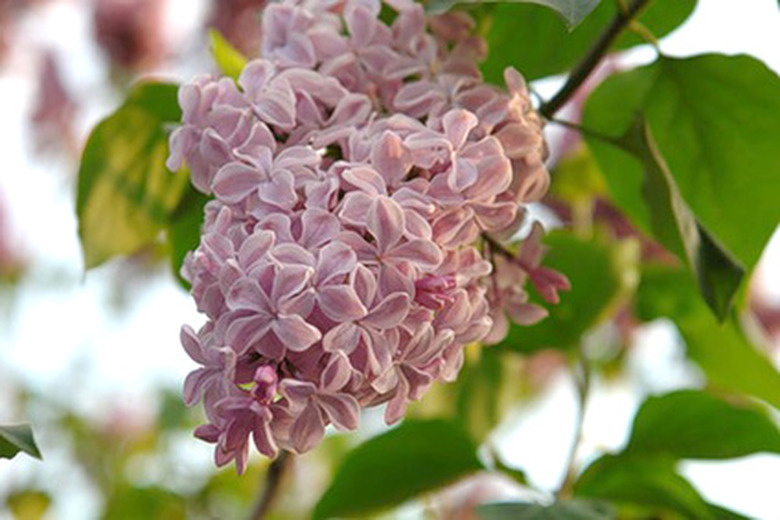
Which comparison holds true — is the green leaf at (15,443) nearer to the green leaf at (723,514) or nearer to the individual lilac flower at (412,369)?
the individual lilac flower at (412,369)

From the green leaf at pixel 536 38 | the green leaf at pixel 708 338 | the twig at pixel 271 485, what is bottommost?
the twig at pixel 271 485

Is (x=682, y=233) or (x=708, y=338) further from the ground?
(x=682, y=233)

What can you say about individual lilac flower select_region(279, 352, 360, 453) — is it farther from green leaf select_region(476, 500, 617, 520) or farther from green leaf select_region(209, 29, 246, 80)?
green leaf select_region(209, 29, 246, 80)

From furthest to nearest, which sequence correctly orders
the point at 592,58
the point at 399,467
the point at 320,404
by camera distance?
1. the point at 399,467
2. the point at 592,58
3. the point at 320,404

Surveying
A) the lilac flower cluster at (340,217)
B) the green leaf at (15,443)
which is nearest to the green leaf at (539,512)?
the lilac flower cluster at (340,217)

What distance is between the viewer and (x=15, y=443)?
1.24 feet

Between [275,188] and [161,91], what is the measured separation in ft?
0.74

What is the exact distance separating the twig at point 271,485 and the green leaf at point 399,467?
0.03m

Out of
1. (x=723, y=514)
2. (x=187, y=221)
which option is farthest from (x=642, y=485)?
(x=187, y=221)

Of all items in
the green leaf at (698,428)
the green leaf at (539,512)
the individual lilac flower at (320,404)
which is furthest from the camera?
the green leaf at (698,428)

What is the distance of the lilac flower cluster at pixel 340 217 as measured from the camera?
369 mm

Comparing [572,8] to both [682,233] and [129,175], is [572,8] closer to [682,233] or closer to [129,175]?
[682,233]

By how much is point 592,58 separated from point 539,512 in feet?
0.61

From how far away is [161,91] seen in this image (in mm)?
600
